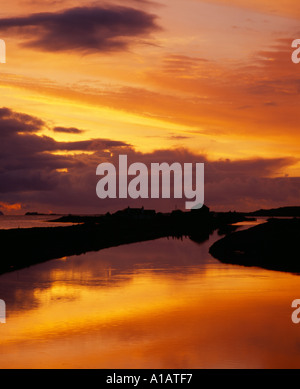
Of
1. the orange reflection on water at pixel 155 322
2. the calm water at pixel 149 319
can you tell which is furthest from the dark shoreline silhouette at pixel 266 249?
the orange reflection on water at pixel 155 322

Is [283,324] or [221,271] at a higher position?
[221,271]

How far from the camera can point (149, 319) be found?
24672mm

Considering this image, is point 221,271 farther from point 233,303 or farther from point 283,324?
point 283,324

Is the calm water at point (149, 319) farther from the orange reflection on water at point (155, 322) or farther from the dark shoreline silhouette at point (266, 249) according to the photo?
the dark shoreline silhouette at point (266, 249)

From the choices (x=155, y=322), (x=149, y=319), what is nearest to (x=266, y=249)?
(x=149, y=319)

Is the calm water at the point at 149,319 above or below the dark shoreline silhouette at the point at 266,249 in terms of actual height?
below

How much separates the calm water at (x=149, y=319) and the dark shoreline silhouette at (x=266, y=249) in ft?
17.8

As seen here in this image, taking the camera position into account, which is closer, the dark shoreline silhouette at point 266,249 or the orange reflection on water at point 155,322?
the orange reflection on water at point 155,322

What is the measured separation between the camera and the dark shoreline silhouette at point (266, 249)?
46.9 metres

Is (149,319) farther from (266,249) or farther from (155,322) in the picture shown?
(266,249)

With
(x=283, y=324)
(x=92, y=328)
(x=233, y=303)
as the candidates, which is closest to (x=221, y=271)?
(x=233, y=303)

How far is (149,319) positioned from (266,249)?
3067cm
